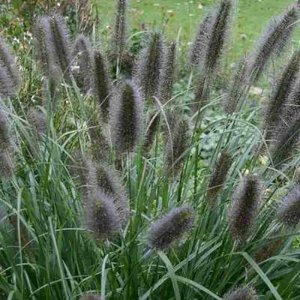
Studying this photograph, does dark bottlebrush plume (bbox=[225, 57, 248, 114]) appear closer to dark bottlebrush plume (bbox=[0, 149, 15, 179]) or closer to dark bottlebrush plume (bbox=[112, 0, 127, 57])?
dark bottlebrush plume (bbox=[112, 0, 127, 57])

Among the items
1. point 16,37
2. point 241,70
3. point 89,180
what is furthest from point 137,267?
point 16,37

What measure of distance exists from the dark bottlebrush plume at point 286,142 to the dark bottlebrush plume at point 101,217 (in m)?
0.72

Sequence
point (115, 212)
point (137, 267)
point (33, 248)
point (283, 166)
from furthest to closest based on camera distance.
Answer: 1. point (283, 166)
2. point (33, 248)
3. point (137, 267)
4. point (115, 212)

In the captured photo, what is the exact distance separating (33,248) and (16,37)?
10.9 feet

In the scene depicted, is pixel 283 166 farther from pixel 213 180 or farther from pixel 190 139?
pixel 213 180

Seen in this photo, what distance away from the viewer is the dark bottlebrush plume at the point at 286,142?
215cm

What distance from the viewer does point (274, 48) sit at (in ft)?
7.62

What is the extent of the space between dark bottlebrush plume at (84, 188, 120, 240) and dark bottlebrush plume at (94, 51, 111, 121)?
2.10 feet

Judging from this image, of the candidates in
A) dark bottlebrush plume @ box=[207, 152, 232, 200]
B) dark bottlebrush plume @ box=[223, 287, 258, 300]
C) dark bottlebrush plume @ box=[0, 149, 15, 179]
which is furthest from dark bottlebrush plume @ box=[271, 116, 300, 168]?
dark bottlebrush plume @ box=[0, 149, 15, 179]

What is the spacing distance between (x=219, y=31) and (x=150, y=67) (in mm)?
267

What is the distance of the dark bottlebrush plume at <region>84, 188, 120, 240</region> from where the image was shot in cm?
170

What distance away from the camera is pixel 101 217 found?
1.71m

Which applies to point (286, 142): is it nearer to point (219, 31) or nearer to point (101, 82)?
point (219, 31)

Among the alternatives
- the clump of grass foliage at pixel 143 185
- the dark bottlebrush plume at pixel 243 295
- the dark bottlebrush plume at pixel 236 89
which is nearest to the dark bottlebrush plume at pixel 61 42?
the clump of grass foliage at pixel 143 185
